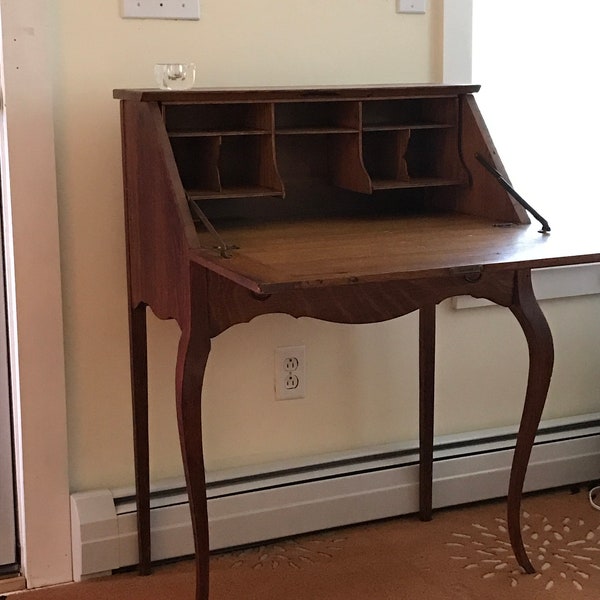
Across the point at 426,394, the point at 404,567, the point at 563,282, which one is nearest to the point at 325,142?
the point at 426,394

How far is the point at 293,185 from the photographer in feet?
6.86

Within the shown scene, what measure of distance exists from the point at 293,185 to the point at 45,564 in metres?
0.92

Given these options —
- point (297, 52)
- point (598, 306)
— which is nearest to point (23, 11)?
point (297, 52)

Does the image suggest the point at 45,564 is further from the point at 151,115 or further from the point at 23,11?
the point at 23,11

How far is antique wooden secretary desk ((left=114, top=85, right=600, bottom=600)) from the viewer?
164 cm

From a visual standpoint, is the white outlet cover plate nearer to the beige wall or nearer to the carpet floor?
the beige wall

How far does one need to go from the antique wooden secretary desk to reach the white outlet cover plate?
19 cm

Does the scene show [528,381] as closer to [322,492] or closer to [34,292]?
[322,492]

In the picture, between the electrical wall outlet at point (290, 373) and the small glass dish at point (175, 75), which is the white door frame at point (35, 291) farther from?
the electrical wall outlet at point (290, 373)

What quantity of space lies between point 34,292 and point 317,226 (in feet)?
1.83

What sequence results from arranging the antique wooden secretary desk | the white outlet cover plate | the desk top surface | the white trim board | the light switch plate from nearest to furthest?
the desk top surface → the antique wooden secretary desk → the white outlet cover plate → the light switch plate → the white trim board

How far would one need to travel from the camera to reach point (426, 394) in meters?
2.27

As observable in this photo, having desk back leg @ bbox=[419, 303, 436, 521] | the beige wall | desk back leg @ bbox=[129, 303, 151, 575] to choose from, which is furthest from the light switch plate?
desk back leg @ bbox=[129, 303, 151, 575]

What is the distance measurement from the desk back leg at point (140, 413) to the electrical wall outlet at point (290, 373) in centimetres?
33
